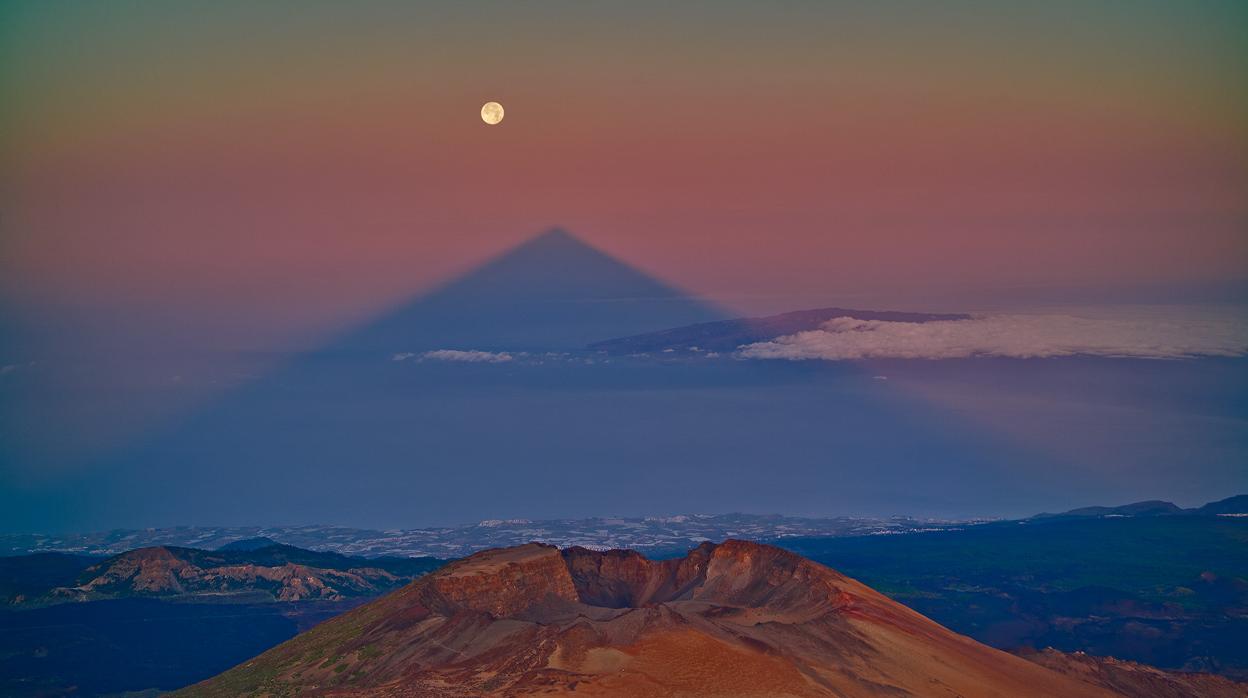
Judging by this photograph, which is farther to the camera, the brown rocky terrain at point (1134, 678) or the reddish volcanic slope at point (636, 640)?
the brown rocky terrain at point (1134, 678)

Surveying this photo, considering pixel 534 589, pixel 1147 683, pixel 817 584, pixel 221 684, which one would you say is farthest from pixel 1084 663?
pixel 221 684

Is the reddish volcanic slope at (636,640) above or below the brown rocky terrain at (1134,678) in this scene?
above

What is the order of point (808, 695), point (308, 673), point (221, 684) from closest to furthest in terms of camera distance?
point (808, 695), point (308, 673), point (221, 684)

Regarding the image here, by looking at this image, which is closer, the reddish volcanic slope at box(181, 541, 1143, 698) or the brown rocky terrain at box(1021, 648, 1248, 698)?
the reddish volcanic slope at box(181, 541, 1143, 698)

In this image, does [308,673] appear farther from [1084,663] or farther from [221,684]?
[1084,663]

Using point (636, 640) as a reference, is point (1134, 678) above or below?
below

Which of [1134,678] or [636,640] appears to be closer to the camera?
[636,640]

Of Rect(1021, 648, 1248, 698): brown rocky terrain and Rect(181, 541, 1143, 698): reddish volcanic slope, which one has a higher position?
Rect(181, 541, 1143, 698): reddish volcanic slope

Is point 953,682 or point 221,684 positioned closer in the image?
point 953,682
